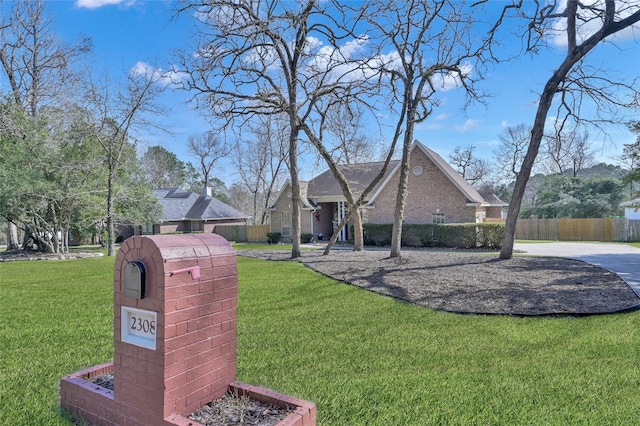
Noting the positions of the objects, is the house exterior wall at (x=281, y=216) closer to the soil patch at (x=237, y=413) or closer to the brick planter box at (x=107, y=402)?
the brick planter box at (x=107, y=402)

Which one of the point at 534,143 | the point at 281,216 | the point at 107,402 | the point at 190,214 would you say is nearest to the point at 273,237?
the point at 281,216

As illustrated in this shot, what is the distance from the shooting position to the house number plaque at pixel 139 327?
244 cm

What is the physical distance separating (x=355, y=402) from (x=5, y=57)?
94.5 feet

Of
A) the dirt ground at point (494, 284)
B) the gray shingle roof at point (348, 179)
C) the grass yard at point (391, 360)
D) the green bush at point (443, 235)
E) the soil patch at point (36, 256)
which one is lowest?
the soil patch at point (36, 256)

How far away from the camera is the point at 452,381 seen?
3693 millimetres

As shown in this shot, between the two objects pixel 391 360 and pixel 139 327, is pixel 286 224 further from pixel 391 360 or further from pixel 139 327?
pixel 139 327

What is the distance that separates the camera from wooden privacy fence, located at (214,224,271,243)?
32.3 metres

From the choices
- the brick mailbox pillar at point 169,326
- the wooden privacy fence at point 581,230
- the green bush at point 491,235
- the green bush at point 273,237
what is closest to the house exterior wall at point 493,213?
the wooden privacy fence at point 581,230

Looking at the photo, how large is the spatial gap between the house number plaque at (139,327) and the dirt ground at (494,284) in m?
5.35

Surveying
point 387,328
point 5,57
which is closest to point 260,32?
point 387,328

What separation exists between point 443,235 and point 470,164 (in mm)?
22416

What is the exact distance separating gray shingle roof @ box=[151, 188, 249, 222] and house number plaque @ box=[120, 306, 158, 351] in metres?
32.9

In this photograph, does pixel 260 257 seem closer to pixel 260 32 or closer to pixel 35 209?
pixel 260 32

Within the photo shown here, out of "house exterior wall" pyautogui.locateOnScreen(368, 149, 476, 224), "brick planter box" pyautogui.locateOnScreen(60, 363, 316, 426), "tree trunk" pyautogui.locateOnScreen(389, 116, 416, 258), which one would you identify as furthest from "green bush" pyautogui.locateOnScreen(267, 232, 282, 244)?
"brick planter box" pyautogui.locateOnScreen(60, 363, 316, 426)
